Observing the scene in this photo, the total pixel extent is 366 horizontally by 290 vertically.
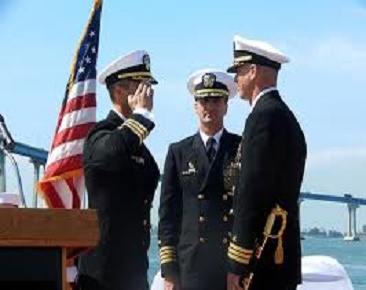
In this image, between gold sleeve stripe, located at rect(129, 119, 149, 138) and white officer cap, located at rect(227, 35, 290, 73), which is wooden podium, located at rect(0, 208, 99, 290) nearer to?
gold sleeve stripe, located at rect(129, 119, 149, 138)

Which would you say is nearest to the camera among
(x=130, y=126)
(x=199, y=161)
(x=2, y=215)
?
(x=2, y=215)

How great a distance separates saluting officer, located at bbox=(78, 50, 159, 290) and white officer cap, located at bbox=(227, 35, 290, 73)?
1.29 ft

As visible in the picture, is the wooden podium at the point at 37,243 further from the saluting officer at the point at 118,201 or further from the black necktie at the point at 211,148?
the black necktie at the point at 211,148

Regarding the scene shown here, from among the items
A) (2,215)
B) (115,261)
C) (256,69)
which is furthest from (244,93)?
(2,215)

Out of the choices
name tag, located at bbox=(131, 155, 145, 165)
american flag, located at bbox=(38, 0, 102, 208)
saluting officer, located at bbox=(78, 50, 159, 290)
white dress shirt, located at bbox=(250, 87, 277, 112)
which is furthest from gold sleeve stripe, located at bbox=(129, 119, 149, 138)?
american flag, located at bbox=(38, 0, 102, 208)

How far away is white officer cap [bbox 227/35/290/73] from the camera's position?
11.3 ft

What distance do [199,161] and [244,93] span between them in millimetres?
922

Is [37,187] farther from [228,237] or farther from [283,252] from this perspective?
[283,252]

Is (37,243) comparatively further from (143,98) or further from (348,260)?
(348,260)

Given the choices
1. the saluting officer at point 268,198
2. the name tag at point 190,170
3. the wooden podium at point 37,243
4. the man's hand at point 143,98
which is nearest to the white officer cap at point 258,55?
the saluting officer at point 268,198

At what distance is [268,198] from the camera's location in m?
3.22

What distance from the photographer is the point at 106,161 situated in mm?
3314

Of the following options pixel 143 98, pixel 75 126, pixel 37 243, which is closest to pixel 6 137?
pixel 143 98

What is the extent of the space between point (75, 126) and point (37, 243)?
98.2 inches
